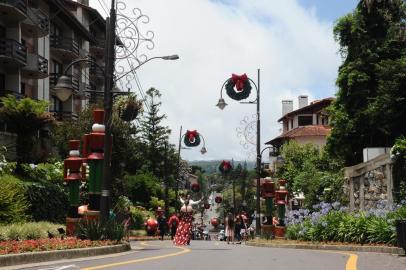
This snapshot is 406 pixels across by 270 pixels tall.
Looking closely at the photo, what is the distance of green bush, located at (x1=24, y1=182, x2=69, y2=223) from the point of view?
25.5 metres

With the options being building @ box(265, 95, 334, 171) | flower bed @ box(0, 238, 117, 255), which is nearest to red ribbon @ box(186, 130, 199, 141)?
flower bed @ box(0, 238, 117, 255)

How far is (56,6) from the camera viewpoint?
46625 millimetres

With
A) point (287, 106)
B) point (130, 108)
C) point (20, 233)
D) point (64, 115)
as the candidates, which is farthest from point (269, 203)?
point (287, 106)

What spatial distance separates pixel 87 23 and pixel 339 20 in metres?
29.0

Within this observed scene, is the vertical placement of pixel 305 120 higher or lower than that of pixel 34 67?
higher

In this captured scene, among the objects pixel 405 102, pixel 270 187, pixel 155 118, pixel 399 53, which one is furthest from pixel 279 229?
pixel 155 118

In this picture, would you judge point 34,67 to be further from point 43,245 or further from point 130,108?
point 43,245

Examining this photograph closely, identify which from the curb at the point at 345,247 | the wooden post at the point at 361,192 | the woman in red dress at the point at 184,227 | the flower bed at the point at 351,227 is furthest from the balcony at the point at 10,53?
the wooden post at the point at 361,192

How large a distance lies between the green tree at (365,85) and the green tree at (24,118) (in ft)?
56.4

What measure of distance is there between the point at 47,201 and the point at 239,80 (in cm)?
973

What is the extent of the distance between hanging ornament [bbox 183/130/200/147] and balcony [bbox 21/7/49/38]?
12084 millimetres

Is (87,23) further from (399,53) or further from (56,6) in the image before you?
(399,53)

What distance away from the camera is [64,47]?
160 ft

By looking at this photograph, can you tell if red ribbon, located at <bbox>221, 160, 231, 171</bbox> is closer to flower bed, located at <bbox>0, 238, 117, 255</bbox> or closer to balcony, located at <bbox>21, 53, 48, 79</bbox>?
balcony, located at <bbox>21, 53, 48, 79</bbox>
